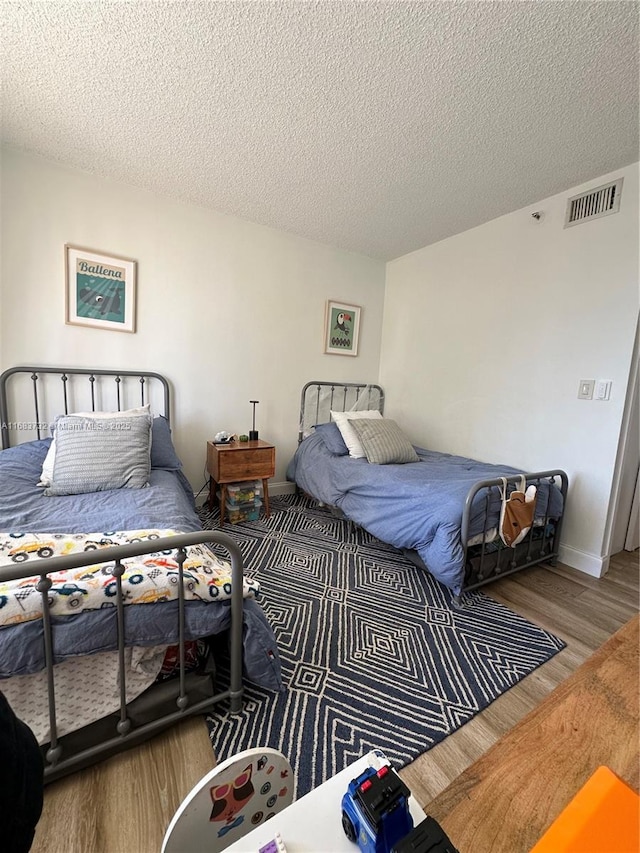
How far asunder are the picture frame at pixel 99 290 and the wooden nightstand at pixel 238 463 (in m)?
1.10

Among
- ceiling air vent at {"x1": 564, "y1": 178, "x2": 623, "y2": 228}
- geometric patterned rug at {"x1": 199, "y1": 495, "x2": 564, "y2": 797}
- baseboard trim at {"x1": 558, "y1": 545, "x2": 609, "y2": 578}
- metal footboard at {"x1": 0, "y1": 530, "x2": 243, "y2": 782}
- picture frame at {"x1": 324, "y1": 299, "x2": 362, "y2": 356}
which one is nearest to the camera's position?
metal footboard at {"x1": 0, "y1": 530, "x2": 243, "y2": 782}

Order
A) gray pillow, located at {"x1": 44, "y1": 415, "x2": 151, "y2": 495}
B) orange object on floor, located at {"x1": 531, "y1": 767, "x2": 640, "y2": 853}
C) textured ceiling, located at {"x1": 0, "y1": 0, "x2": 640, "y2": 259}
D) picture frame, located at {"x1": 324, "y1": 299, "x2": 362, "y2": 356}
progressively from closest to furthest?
orange object on floor, located at {"x1": 531, "y1": 767, "x2": 640, "y2": 853}
textured ceiling, located at {"x1": 0, "y1": 0, "x2": 640, "y2": 259}
gray pillow, located at {"x1": 44, "y1": 415, "x2": 151, "y2": 495}
picture frame, located at {"x1": 324, "y1": 299, "x2": 362, "y2": 356}

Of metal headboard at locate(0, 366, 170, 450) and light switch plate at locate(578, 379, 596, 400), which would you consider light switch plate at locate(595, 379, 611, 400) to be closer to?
light switch plate at locate(578, 379, 596, 400)

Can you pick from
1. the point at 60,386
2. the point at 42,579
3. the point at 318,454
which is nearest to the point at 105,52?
the point at 60,386

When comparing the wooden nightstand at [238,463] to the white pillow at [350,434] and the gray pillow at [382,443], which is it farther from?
the gray pillow at [382,443]

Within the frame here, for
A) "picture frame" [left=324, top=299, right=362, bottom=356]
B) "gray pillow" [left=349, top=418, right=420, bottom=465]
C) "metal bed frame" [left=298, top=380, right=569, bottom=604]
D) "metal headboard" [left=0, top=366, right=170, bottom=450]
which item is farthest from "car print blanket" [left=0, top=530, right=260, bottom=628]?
"picture frame" [left=324, top=299, right=362, bottom=356]

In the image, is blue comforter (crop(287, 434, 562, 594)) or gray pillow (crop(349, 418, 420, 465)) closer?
blue comforter (crop(287, 434, 562, 594))

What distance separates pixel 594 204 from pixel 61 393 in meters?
3.61

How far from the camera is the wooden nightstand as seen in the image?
8.57ft

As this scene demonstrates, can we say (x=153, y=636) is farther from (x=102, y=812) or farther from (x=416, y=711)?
(x=416, y=711)

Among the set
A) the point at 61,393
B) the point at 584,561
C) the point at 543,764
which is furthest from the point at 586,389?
the point at 61,393

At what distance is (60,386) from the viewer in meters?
2.39

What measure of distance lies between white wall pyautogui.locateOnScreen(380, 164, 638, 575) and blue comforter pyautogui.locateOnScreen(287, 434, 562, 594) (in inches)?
10.4

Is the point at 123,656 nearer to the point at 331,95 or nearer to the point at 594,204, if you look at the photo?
the point at 331,95
